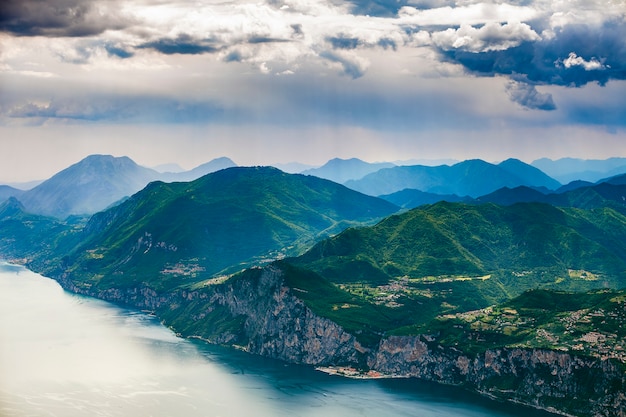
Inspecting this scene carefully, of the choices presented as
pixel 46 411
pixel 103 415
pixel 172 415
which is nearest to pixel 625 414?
pixel 172 415

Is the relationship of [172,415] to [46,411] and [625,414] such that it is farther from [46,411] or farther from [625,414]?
[625,414]

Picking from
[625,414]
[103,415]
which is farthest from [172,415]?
[625,414]

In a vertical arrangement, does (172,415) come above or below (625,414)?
below

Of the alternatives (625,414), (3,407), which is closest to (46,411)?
(3,407)

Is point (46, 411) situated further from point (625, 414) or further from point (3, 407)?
point (625, 414)

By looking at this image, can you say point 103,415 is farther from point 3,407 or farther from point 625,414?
point 625,414

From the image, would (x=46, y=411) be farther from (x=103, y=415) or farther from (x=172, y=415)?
(x=172, y=415)

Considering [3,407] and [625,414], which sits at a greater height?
[625,414]
